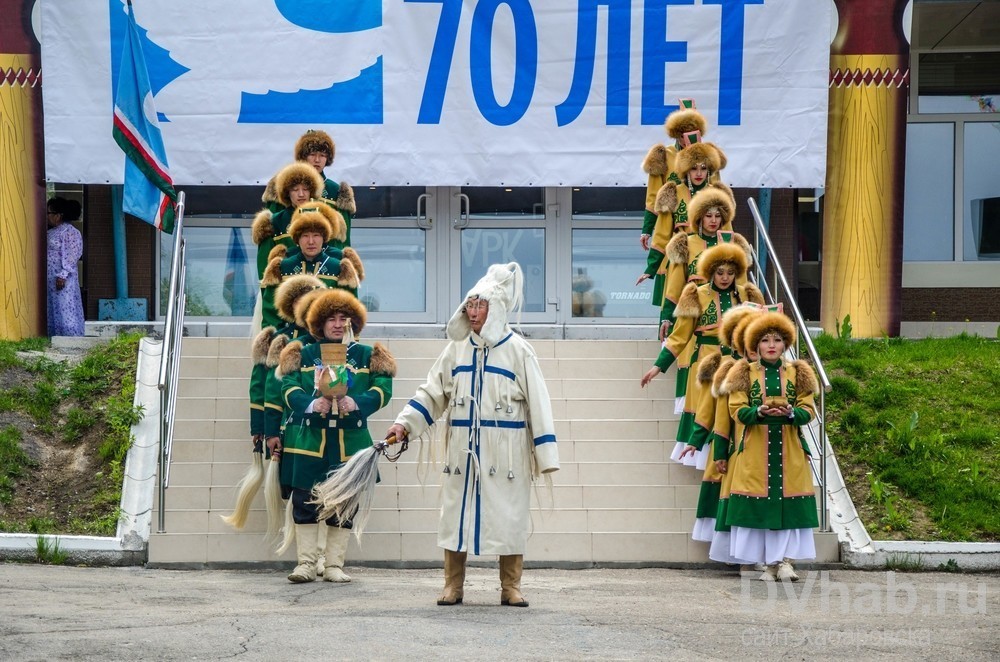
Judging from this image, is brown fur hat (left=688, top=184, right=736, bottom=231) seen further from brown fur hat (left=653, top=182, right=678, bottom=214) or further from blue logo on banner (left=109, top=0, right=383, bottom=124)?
blue logo on banner (left=109, top=0, right=383, bottom=124)

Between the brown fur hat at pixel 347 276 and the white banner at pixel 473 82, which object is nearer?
the brown fur hat at pixel 347 276

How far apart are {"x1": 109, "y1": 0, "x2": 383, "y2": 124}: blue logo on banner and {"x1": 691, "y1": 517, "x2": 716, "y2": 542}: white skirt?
5895 millimetres

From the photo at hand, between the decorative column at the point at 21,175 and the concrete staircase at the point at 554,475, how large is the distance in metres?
2.51

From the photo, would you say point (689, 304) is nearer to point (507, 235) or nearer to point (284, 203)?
point (284, 203)

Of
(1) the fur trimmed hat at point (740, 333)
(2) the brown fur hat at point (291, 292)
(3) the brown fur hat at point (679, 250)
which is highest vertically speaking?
(3) the brown fur hat at point (679, 250)

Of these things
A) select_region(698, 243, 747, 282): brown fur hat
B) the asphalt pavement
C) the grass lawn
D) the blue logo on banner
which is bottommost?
the asphalt pavement

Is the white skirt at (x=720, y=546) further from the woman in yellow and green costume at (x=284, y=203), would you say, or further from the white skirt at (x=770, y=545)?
the woman in yellow and green costume at (x=284, y=203)

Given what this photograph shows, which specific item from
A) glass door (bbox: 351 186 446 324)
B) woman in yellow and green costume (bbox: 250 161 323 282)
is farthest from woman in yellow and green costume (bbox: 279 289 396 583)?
glass door (bbox: 351 186 446 324)

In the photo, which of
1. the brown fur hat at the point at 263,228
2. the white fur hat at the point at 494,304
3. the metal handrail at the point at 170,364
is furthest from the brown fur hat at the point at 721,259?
the metal handrail at the point at 170,364

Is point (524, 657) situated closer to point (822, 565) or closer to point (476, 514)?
point (476, 514)

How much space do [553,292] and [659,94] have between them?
239 cm

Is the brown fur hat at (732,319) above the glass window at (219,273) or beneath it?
beneath

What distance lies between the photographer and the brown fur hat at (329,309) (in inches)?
337

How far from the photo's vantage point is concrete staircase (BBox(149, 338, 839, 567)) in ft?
31.2
